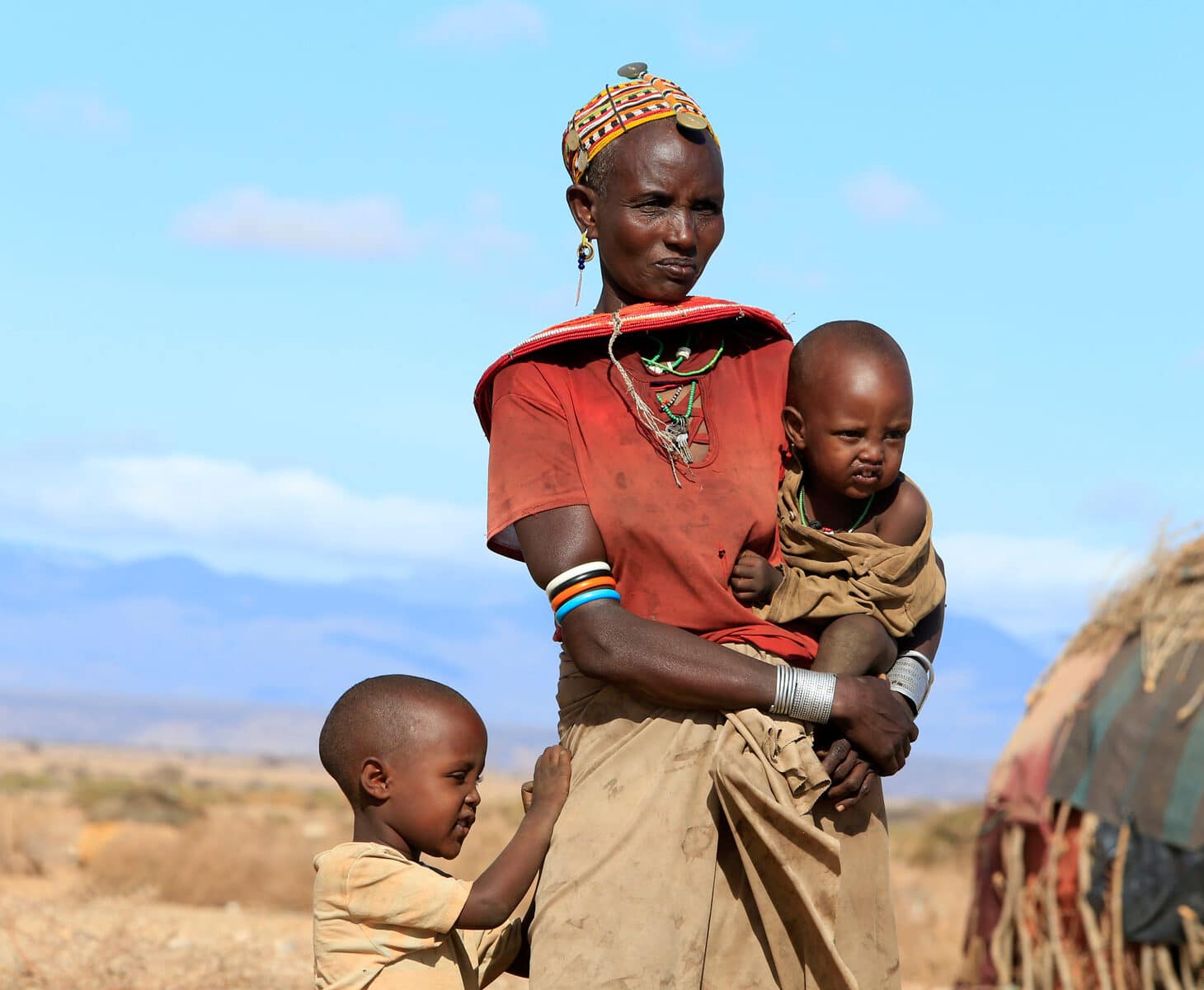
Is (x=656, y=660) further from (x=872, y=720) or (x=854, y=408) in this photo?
(x=854, y=408)

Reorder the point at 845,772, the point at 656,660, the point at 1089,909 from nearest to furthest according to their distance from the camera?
the point at 656,660 → the point at 845,772 → the point at 1089,909

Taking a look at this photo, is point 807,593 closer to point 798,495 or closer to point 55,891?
point 798,495

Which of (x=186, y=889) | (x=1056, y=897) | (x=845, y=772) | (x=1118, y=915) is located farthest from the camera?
(x=186, y=889)

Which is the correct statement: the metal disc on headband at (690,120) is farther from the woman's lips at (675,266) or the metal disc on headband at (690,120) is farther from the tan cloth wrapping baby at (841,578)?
the tan cloth wrapping baby at (841,578)

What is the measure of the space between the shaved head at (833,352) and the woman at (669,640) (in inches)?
4.3

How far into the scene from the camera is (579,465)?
333 centimetres

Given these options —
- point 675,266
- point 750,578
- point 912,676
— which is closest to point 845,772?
point 912,676

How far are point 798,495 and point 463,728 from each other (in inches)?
34.1

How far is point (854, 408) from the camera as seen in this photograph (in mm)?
3320

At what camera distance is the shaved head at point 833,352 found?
3.36 meters

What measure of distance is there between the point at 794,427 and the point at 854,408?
0.18 metres

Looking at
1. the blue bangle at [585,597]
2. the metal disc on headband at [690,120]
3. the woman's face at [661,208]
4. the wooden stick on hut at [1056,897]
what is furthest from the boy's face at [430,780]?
the wooden stick on hut at [1056,897]

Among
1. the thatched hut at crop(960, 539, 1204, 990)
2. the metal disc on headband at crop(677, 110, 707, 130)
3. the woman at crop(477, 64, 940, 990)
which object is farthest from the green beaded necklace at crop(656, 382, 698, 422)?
the thatched hut at crop(960, 539, 1204, 990)

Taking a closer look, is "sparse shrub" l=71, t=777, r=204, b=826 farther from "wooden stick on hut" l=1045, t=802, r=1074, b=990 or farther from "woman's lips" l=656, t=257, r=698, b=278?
"woman's lips" l=656, t=257, r=698, b=278
